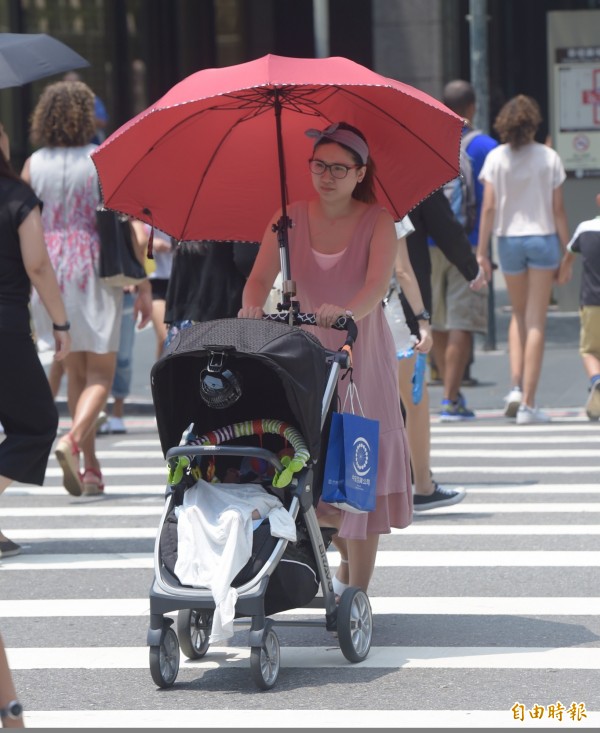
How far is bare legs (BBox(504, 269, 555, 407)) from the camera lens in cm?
1184

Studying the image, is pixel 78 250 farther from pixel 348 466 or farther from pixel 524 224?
pixel 348 466

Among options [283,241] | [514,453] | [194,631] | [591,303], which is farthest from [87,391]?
[591,303]

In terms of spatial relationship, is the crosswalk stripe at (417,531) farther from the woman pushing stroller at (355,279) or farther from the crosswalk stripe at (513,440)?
the crosswalk stripe at (513,440)

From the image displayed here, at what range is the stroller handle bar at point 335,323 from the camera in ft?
19.0

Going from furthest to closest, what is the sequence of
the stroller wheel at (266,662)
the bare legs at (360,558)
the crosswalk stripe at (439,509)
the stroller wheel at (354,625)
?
the crosswalk stripe at (439,509) → the bare legs at (360,558) → the stroller wheel at (354,625) → the stroller wheel at (266,662)

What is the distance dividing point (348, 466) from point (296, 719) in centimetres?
93

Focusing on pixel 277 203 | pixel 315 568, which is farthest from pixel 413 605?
pixel 277 203

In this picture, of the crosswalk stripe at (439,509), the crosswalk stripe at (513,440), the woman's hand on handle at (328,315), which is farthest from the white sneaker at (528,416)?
the woman's hand on handle at (328,315)

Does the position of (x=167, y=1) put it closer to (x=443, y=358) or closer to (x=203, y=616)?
(x=443, y=358)

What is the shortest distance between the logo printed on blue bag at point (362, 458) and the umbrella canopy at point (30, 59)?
7.57 ft

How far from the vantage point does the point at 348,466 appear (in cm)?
578

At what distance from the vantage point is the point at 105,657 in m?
6.15

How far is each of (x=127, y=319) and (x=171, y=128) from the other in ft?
21.4

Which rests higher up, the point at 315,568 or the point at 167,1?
the point at 167,1
